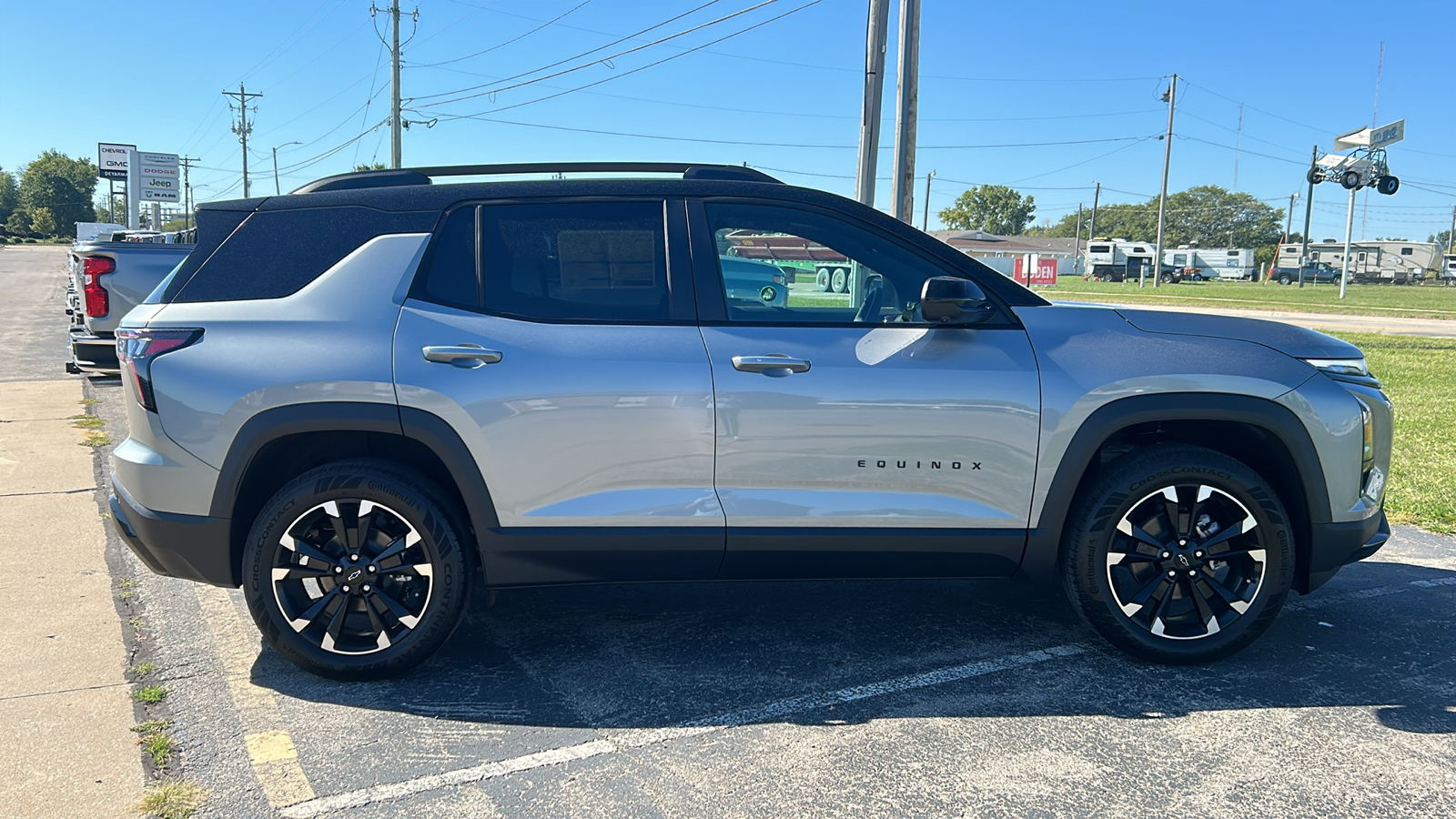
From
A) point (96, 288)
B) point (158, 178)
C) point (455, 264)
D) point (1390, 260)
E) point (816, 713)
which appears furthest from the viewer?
point (158, 178)

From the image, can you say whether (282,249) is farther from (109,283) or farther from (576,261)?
(109,283)

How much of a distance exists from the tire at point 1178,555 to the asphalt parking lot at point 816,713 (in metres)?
0.17

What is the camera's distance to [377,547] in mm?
3613

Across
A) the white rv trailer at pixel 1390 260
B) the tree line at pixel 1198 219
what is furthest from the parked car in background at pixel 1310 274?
the tree line at pixel 1198 219

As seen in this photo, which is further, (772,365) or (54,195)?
(54,195)

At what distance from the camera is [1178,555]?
3760 mm

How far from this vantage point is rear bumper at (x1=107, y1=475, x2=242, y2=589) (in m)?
3.60

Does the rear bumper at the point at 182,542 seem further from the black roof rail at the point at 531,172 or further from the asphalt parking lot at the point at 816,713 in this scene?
the black roof rail at the point at 531,172

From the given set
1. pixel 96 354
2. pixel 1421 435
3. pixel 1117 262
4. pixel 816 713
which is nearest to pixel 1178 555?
pixel 816 713

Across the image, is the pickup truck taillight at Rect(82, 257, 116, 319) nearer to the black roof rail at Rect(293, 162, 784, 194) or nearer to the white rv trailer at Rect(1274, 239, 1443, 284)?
the black roof rail at Rect(293, 162, 784, 194)

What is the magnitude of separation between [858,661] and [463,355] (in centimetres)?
187

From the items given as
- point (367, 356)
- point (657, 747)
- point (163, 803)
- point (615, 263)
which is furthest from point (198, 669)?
point (615, 263)

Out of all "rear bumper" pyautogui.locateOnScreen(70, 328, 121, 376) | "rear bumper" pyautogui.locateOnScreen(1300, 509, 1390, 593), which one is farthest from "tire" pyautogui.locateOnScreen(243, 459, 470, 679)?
"rear bumper" pyautogui.locateOnScreen(70, 328, 121, 376)

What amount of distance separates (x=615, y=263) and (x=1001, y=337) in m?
1.44
